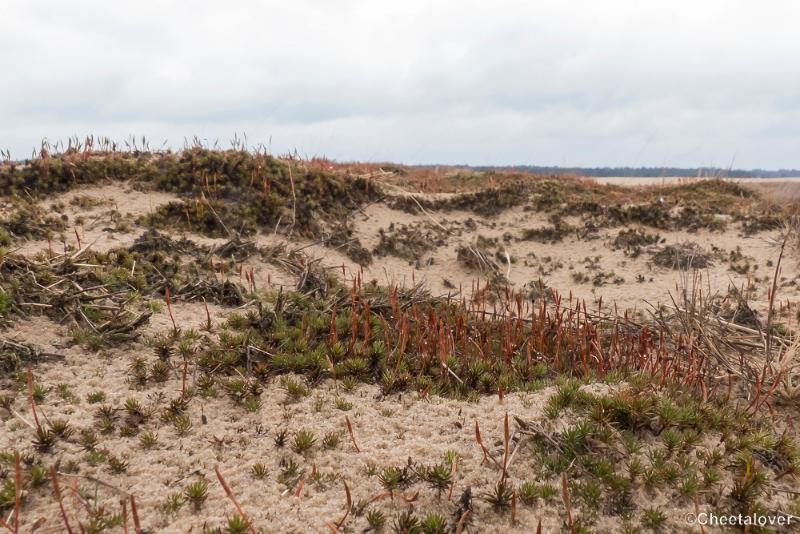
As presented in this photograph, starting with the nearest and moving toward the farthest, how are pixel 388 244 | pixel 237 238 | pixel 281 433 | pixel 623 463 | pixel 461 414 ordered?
1. pixel 623 463
2. pixel 281 433
3. pixel 461 414
4. pixel 237 238
5. pixel 388 244

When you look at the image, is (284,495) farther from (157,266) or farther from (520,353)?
(157,266)

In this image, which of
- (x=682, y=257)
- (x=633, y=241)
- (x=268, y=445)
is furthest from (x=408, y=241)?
(x=268, y=445)

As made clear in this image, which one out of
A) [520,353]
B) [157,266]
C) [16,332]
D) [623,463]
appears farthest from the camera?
[157,266]

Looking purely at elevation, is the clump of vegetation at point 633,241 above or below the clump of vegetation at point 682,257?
above

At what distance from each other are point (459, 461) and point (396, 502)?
614mm

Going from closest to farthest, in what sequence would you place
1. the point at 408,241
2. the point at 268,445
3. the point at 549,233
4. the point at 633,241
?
1. the point at 268,445
2. the point at 408,241
3. the point at 633,241
4. the point at 549,233

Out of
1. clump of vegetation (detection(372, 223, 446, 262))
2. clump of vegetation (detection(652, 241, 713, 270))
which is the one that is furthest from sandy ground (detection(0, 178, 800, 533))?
clump of vegetation (detection(652, 241, 713, 270))

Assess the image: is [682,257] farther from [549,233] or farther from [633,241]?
[549,233]

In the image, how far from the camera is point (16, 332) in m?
5.23

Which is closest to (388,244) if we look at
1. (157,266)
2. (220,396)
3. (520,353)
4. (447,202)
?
(447,202)

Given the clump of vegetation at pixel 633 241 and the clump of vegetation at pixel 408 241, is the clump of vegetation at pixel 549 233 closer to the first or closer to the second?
the clump of vegetation at pixel 633 241

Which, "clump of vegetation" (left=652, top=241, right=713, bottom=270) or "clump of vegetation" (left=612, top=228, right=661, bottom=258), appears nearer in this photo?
"clump of vegetation" (left=652, top=241, right=713, bottom=270)

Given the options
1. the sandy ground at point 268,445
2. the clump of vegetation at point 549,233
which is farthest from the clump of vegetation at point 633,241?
the sandy ground at point 268,445

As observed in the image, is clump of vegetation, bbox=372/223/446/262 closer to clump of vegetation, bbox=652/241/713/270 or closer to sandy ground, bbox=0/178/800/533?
clump of vegetation, bbox=652/241/713/270
